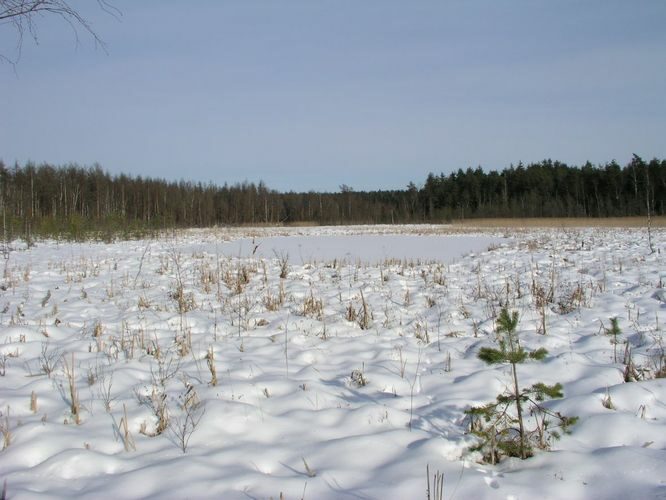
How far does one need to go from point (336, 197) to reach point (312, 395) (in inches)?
3011

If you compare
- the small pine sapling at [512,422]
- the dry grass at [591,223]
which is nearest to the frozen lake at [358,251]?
the small pine sapling at [512,422]

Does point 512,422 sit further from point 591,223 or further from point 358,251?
point 591,223

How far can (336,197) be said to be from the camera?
78.6m

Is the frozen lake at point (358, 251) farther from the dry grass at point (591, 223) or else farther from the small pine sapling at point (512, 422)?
the dry grass at point (591, 223)

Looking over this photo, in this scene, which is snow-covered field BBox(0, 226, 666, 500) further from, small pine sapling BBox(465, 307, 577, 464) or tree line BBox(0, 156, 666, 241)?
tree line BBox(0, 156, 666, 241)

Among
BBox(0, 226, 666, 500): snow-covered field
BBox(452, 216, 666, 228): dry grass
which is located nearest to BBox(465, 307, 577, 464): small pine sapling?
BBox(0, 226, 666, 500): snow-covered field

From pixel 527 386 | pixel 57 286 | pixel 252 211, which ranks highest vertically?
pixel 252 211

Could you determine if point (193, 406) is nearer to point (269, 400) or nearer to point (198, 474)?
point (269, 400)

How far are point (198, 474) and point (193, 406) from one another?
74cm

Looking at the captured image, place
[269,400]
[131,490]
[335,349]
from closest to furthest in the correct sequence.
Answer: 1. [131,490]
2. [269,400]
3. [335,349]

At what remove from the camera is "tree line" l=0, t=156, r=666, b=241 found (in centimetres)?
4188

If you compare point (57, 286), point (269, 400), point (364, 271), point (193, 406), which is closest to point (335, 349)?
point (269, 400)

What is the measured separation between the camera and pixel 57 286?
6.93m

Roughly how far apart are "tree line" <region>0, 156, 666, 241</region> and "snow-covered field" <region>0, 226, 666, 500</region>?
22.5m
